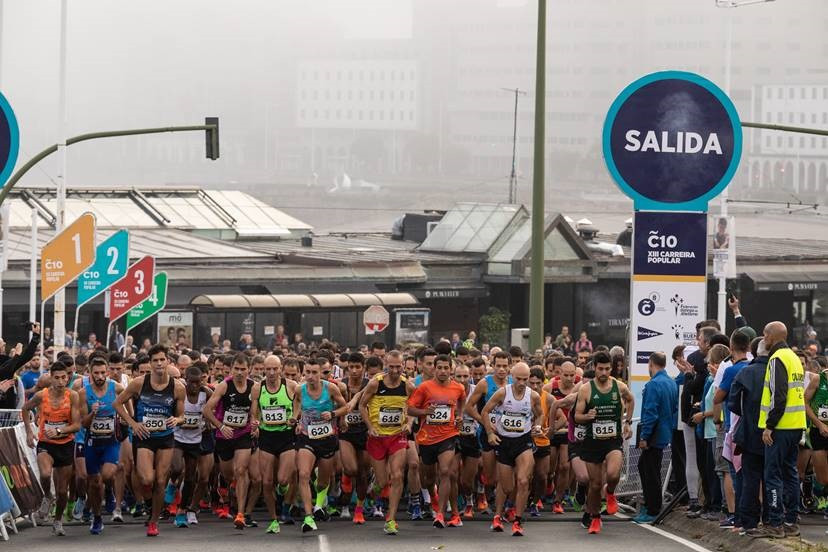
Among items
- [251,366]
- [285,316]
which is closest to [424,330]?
[285,316]

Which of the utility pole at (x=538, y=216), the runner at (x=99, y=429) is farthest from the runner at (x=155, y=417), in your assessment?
the utility pole at (x=538, y=216)

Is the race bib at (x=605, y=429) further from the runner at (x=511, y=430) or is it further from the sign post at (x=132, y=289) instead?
the sign post at (x=132, y=289)

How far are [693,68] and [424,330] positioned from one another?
16083 cm

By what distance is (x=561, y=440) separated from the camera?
55.7 ft

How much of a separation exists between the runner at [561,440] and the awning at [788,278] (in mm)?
41315

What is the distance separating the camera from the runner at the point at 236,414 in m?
15.2

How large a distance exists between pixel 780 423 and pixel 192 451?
6.12 meters

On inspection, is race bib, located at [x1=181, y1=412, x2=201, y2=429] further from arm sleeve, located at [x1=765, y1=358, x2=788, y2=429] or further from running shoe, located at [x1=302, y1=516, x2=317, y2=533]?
arm sleeve, located at [x1=765, y1=358, x2=788, y2=429]

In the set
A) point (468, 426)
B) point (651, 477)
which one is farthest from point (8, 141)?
point (651, 477)

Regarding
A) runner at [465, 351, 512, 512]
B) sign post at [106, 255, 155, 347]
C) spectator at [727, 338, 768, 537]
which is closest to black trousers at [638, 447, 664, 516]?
runner at [465, 351, 512, 512]

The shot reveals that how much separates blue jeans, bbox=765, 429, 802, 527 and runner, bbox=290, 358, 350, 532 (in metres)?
4.38

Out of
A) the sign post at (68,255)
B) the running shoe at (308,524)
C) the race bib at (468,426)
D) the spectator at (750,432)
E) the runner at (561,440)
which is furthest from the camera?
the sign post at (68,255)

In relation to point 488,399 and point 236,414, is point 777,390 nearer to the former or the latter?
point 488,399

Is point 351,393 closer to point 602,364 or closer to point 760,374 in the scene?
point 602,364
